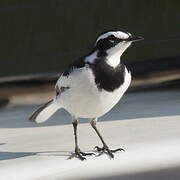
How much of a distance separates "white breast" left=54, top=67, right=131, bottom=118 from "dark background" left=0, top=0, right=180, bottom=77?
1927mm

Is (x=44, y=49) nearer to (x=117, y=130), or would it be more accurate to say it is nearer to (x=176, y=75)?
(x=176, y=75)

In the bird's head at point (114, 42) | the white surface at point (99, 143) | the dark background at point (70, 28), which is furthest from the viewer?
the dark background at point (70, 28)

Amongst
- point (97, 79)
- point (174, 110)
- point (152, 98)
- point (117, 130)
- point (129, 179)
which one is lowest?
point (129, 179)

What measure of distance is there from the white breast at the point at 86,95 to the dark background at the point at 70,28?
1927 mm

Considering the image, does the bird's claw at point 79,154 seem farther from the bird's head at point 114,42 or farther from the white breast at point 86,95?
the bird's head at point 114,42

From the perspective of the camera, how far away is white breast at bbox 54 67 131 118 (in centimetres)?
263

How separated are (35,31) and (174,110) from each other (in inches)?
47.7

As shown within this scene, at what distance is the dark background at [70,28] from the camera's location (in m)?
4.60

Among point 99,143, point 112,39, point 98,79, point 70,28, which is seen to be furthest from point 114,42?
point 70,28

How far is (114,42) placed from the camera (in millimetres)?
2570

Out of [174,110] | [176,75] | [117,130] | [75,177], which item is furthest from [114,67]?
[176,75]

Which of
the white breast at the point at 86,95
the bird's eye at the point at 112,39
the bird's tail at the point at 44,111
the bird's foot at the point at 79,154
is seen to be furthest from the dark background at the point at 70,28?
the bird's eye at the point at 112,39

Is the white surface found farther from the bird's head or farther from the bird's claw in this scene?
the bird's head

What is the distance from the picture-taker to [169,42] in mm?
4789
